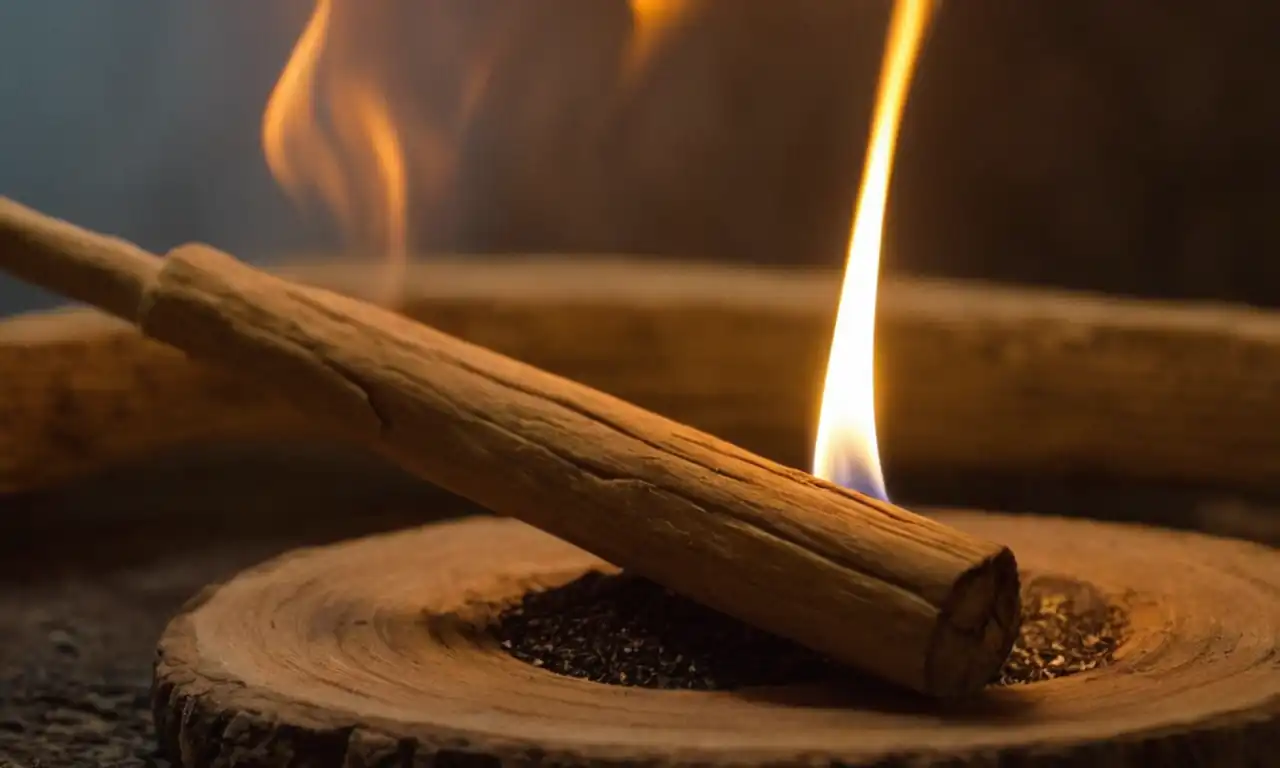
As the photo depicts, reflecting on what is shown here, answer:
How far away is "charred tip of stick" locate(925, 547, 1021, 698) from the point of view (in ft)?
3.79

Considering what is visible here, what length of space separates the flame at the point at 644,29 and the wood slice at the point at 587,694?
1961mm

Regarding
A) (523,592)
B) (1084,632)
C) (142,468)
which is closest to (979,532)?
(1084,632)

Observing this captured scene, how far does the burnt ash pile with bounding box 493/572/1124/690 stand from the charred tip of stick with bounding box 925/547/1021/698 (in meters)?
0.11

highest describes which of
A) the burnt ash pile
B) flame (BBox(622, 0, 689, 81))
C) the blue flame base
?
flame (BBox(622, 0, 689, 81))

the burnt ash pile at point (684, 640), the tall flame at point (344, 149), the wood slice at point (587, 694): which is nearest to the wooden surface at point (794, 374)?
the tall flame at point (344, 149)

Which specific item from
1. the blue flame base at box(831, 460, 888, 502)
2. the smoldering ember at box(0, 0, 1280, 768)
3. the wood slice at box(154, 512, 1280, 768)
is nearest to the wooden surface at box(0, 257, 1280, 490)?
the smoldering ember at box(0, 0, 1280, 768)

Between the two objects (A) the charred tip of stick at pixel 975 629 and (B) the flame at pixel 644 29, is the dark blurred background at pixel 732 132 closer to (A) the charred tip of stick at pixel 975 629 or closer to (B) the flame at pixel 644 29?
(B) the flame at pixel 644 29

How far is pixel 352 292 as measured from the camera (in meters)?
2.66

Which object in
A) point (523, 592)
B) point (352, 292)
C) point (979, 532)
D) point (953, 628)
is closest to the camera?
point (953, 628)

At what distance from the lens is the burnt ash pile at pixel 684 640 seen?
1308 mm

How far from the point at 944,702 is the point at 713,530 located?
0.76 feet

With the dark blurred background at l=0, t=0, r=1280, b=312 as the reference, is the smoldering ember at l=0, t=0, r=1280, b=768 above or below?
below

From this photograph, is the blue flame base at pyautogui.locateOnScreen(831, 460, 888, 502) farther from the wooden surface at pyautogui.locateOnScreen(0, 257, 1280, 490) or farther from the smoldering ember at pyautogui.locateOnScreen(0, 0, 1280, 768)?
the wooden surface at pyautogui.locateOnScreen(0, 257, 1280, 490)

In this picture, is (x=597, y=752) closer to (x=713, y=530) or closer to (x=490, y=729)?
(x=490, y=729)
